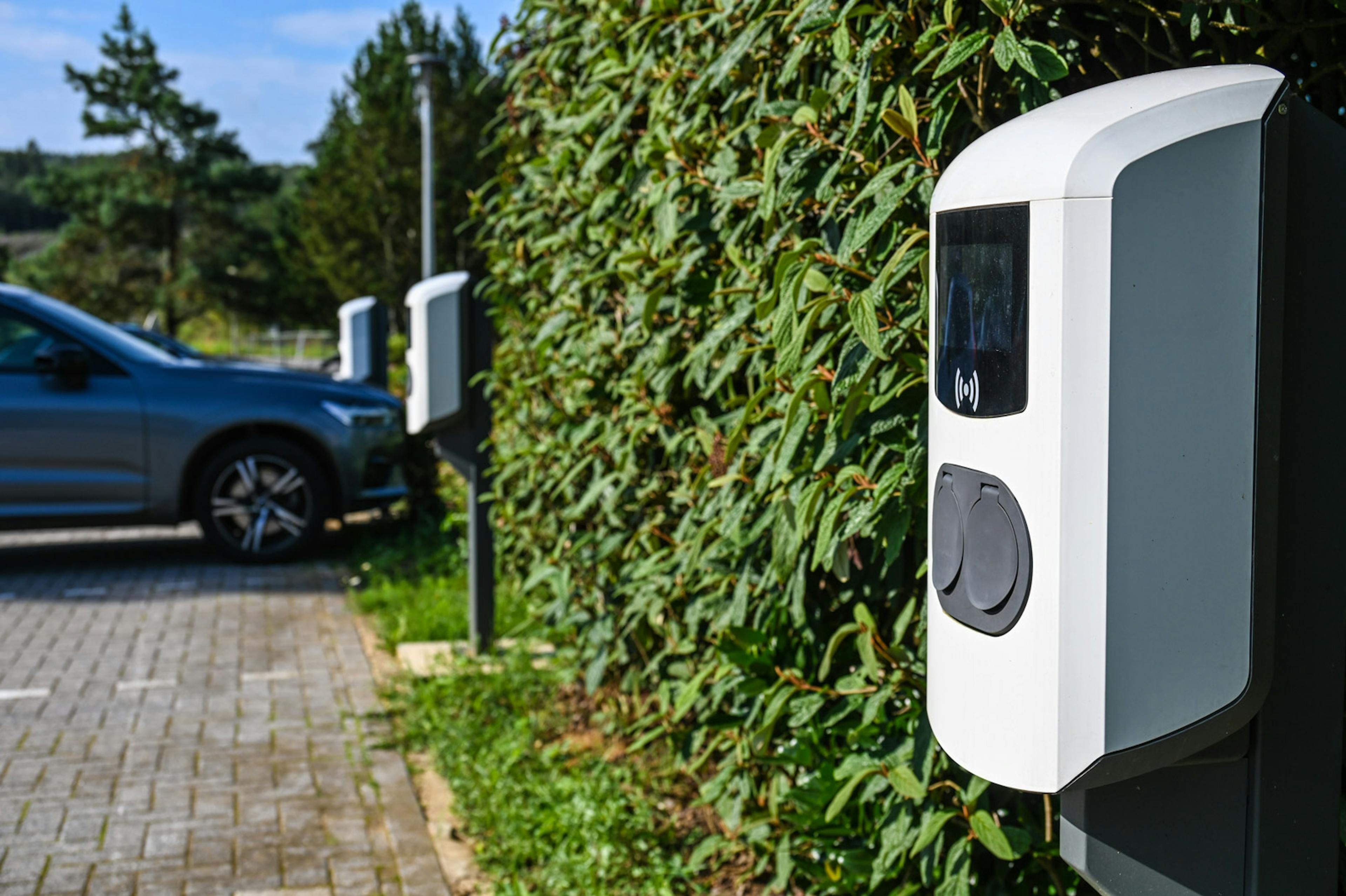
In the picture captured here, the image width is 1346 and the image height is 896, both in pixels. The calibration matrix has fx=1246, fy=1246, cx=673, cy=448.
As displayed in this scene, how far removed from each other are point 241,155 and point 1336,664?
4853 centimetres

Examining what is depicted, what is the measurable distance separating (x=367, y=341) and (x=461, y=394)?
15.1ft

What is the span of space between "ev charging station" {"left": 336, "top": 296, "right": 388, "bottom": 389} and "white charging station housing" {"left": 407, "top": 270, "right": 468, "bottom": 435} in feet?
14.3

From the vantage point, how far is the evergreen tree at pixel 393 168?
3956 centimetres

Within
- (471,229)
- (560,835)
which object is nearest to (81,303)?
(471,229)

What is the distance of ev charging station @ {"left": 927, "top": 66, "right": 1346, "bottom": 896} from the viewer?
126 cm

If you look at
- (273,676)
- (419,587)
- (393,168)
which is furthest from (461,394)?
(393,168)

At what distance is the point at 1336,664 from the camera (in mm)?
1410

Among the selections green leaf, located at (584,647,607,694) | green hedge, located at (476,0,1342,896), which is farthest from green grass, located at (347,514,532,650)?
green hedge, located at (476,0,1342,896)

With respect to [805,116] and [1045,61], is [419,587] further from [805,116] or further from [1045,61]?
[1045,61]

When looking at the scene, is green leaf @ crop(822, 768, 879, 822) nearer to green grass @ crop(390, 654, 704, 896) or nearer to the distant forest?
green grass @ crop(390, 654, 704, 896)

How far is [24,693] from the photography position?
533 cm

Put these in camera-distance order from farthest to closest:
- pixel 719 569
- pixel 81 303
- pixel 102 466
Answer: pixel 81 303, pixel 102 466, pixel 719 569

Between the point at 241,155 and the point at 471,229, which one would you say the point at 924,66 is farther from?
the point at 241,155

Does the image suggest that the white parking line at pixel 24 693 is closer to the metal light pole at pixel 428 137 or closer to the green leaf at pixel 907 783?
the green leaf at pixel 907 783
